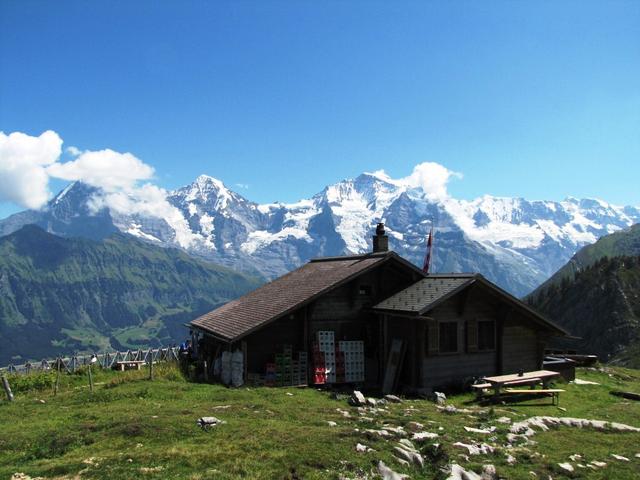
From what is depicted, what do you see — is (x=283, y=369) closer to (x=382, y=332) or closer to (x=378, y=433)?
(x=382, y=332)

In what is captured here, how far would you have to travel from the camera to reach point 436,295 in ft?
82.9

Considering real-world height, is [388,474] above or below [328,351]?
below

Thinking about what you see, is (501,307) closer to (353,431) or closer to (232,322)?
(232,322)

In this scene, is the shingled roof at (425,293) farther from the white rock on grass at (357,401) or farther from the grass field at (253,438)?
the white rock on grass at (357,401)

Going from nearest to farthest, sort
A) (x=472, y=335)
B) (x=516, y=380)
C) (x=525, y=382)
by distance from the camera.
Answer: (x=516, y=380)
(x=525, y=382)
(x=472, y=335)

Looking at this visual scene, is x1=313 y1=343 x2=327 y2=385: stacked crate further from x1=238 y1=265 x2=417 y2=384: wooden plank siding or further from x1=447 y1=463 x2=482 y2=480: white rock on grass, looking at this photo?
x1=447 y1=463 x2=482 y2=480: white rock on grass

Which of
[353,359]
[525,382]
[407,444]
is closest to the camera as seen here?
[407,444]

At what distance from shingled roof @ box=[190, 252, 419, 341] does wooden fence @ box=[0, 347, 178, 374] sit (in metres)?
5.18

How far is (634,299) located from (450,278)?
9633 cm

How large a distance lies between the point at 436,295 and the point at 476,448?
11.7m

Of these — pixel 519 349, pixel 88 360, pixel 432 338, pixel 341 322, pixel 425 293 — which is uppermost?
pixel 425 293

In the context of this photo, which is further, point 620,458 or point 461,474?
point 620,458

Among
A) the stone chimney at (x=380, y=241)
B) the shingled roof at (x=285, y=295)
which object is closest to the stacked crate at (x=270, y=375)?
the shingled roof at (x=285, y=295)

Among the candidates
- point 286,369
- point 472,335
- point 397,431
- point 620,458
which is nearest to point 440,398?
point 472,335
